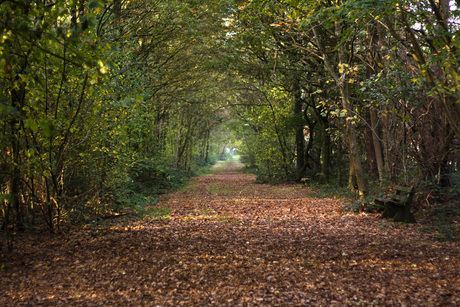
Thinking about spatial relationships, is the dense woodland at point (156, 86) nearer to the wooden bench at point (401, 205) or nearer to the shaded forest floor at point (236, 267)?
the wooden bench at point (401, 205)

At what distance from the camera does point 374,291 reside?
4105 millimetres

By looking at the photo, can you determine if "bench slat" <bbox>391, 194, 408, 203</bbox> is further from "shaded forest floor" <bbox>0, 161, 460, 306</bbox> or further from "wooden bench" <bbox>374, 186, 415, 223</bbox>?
"shaded forest floor" <bbox>0, 161, 460, 306</bbox>

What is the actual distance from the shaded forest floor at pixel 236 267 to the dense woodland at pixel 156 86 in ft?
3.49

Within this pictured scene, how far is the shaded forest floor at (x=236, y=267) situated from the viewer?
404cm

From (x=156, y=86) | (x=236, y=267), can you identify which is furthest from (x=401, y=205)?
(x=156, y=86)

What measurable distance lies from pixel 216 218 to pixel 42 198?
4.20 meters

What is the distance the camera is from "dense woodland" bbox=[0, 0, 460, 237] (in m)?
4.55

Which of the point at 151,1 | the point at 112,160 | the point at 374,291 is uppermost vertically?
the point at 151,1

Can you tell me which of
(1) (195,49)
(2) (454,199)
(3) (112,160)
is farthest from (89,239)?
(1) (195,49)

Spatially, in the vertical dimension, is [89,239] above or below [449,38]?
below

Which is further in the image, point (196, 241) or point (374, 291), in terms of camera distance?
point (196, 241)

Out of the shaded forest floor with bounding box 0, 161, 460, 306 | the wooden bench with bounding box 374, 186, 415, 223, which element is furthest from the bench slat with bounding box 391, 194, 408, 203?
the shaded forest floor with bounding box 0, 161, 460, 306

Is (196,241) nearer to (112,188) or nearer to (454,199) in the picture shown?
(112,188)

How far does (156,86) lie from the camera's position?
15062 mm
